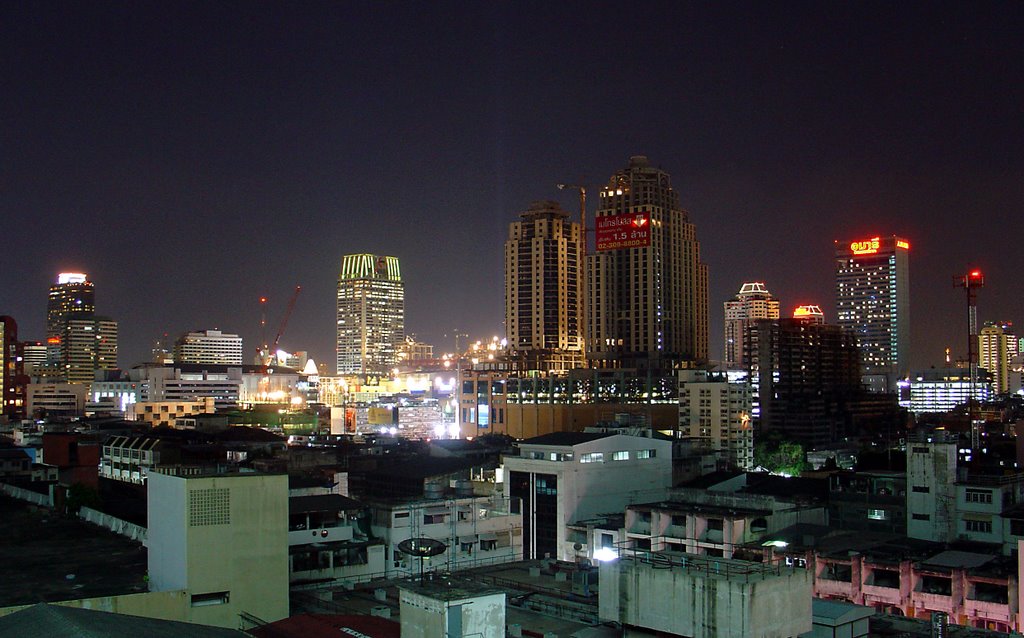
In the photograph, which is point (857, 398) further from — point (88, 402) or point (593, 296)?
point (88, 402)

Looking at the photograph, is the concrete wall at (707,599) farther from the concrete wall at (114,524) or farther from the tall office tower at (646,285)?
the tall office tower at (646,285)

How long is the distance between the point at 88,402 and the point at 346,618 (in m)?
129

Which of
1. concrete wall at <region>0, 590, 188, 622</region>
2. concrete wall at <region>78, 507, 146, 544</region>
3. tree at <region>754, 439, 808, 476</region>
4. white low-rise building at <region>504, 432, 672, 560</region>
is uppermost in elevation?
concrete wall at <region>0, 590, 188, 622</region>

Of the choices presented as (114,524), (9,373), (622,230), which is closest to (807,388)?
(622,230)

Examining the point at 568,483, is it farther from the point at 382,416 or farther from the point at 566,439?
the point at 382,416

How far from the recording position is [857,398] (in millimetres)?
125938

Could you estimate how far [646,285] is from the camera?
13562 centimetres

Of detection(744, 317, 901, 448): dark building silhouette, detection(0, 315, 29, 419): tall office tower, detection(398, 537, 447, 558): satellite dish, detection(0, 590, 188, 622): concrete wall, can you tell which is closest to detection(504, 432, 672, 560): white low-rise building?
detection(398, 537, 447, 558): satellite dish

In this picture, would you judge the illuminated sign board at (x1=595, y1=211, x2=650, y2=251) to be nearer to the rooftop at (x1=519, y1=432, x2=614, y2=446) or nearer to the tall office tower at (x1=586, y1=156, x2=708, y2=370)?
the tall office tower at (x1=586, y1=156, x2=708, y2=370)

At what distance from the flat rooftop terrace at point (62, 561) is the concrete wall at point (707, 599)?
30.8 feet

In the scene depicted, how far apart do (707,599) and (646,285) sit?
122660 mm

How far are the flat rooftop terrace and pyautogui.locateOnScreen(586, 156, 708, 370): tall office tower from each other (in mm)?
107577

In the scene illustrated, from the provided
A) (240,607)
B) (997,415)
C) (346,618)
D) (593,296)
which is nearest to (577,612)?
(346,618)

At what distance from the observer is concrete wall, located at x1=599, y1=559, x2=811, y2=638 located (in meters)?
14.0
